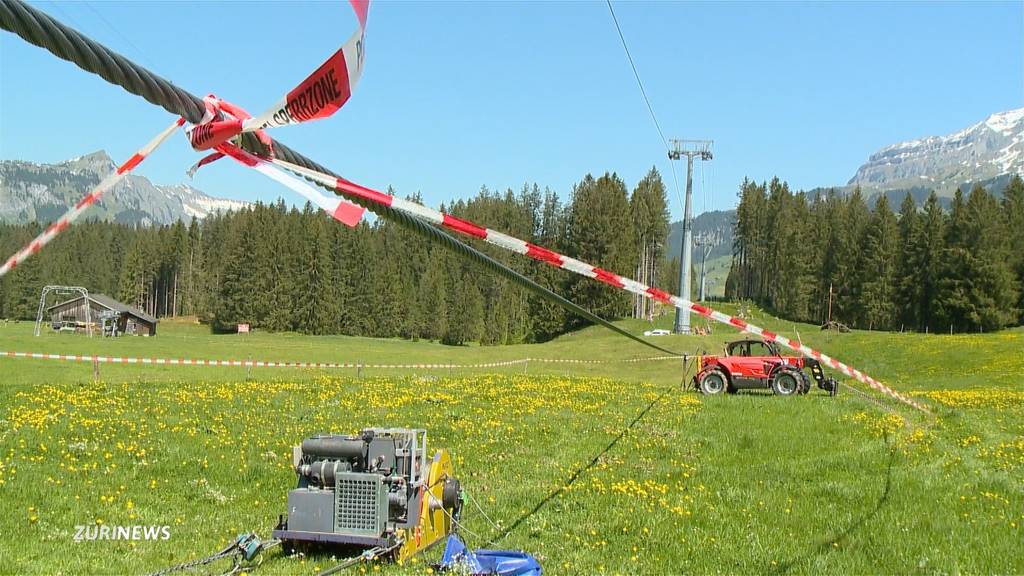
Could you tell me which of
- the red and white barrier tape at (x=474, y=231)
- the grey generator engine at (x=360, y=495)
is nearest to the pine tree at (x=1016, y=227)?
the red and white barrier tape at (x=474, y=231)

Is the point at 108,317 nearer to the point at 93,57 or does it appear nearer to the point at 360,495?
the point at 360,495

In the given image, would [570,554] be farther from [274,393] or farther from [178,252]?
[178,252]

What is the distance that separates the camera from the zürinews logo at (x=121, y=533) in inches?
334

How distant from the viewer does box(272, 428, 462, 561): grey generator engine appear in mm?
7449

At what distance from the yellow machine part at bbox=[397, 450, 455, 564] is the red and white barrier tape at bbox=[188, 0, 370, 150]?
4.65 metres

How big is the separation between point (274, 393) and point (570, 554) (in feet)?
52.6

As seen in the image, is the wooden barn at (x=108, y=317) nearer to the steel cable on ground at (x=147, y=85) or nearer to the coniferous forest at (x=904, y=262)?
the coniferous forest at (x=904, y=262)

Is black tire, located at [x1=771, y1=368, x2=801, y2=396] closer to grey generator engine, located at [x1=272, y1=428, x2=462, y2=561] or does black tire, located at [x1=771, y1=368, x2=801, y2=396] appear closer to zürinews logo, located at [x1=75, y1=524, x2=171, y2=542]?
grey generator engine, located at [x1=272, y1=428, x2=462, y2=561]

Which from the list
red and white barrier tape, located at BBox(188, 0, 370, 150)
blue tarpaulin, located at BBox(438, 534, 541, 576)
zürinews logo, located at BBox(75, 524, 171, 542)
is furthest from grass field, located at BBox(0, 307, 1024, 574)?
red and white barrier tape, located at BBox(188, 0, 370, 150)

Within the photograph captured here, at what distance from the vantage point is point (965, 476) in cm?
1195

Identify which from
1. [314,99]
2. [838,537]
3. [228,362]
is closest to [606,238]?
[228,362]

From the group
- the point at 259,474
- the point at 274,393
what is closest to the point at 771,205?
the point at 274,393

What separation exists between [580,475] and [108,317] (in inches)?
4053

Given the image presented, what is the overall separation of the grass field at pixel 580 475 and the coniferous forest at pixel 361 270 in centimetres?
7267
